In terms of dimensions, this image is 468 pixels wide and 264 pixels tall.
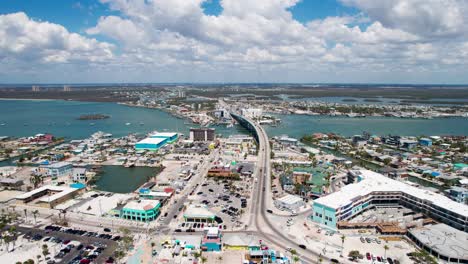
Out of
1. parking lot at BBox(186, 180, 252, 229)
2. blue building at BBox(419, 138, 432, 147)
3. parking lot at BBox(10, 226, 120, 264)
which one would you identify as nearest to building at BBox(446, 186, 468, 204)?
parking lot at BBox(186, 180, 252, 229)

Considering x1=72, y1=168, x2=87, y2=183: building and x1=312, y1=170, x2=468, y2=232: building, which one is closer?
x1=312, y1=170, x2=468, y2=232: building

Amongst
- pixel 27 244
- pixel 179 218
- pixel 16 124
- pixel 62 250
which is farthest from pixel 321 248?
pixel 16 124

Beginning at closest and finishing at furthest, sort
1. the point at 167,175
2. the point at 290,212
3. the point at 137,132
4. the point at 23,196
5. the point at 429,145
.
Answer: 1. the point at 290,212
2. the point at 23,196
3. the point at 167,175
4. the point at 429,145
5. the point at 137,132

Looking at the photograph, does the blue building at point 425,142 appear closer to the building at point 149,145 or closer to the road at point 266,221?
the road at point 266,221

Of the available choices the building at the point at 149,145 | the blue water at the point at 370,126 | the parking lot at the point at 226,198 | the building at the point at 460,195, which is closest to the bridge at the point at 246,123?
the blue water at the point at 370,126

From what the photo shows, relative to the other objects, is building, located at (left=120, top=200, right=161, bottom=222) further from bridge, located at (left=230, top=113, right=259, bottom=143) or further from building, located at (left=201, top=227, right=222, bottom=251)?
bridge, located at (left=230, top=113, right=259, bottom=143)

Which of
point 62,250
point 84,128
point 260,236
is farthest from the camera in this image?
point 84,128

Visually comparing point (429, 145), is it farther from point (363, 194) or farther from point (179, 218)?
point (179, 218)
